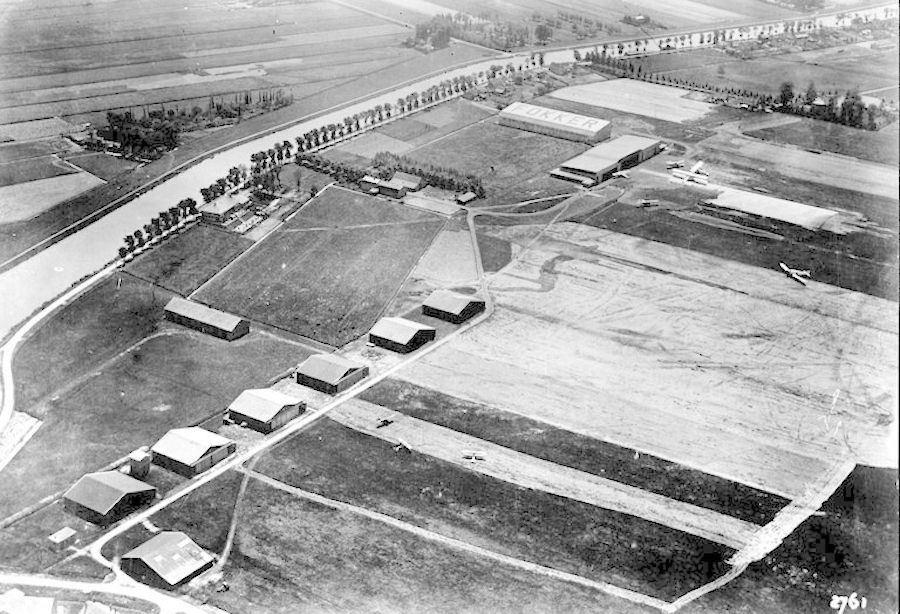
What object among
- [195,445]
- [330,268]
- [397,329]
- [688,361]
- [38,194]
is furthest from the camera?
[38,194]


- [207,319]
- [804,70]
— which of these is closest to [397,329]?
[207,319]

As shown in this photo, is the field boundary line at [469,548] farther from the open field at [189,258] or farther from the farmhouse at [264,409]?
the open field at [189,258]

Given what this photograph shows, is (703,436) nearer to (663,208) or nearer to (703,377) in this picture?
(703,377)

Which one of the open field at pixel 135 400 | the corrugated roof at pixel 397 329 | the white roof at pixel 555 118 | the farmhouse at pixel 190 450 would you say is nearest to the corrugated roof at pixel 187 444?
the farmhouse at pixel 190 450

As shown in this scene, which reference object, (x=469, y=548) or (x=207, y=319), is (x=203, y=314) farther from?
(x=469, y=548)

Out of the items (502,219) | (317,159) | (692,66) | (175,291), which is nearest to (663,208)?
(502,219)

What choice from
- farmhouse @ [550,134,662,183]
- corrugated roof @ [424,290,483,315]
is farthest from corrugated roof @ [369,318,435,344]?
farmhouse @ [550,134,662,183]
